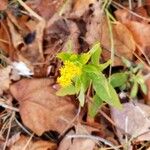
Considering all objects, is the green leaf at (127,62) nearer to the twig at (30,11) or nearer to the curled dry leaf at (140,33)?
the curled dry leaf at (140,33)

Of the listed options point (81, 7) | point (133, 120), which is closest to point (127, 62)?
point (133, 120)

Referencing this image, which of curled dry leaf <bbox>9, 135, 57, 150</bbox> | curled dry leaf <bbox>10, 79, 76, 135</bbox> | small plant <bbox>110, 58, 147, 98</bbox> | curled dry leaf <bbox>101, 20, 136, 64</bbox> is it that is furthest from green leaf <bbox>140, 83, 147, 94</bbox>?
curled dry leaf <bbox>9, 135, 57, 150</bbox>

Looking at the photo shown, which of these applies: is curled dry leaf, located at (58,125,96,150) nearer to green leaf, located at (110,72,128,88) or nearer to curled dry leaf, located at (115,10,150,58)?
green leaf, located at (110,72,128,88)

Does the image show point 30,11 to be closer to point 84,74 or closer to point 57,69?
point 57,69

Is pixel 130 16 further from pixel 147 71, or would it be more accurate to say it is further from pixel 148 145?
pixel 148 145

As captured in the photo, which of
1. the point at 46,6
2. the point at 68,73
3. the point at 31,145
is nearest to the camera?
the point at 68,73
